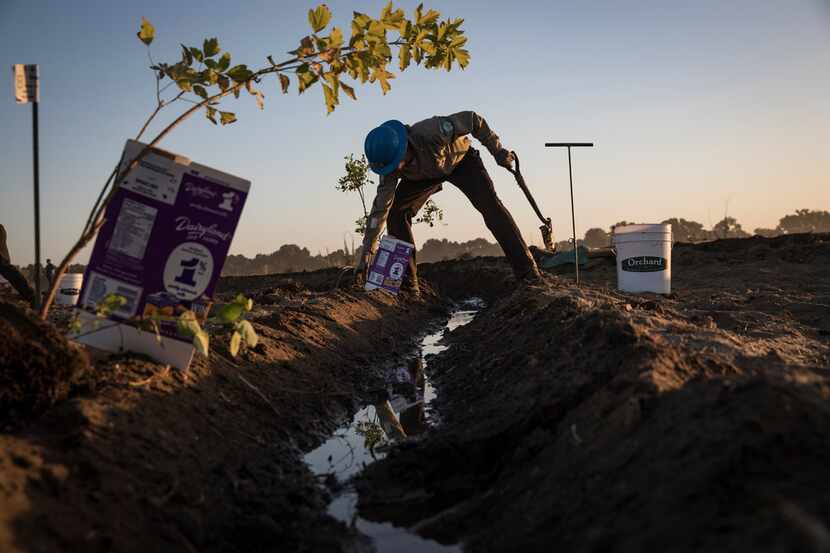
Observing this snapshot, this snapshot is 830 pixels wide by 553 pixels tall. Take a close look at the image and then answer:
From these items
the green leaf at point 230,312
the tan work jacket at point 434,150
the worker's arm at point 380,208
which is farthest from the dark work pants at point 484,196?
the green leaf at point 230,312

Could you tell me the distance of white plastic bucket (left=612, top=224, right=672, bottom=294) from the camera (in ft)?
25.8

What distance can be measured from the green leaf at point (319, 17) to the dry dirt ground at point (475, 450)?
200 centimetres

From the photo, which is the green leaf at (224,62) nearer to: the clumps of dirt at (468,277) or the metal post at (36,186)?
the metal post at (36,186)

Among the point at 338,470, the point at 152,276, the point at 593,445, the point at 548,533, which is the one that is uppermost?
the point at 152,276

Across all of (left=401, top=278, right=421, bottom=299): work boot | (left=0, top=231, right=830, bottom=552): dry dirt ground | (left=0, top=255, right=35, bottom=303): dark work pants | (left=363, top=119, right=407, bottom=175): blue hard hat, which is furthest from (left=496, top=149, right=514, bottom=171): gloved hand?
(left=0, top=255, right=35, bottom=303): dark work pants

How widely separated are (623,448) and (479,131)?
598 cm

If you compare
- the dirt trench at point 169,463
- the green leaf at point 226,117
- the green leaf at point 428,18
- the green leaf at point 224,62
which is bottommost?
the dirt trench at point 169,463

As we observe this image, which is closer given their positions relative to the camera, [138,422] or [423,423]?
[138,422]

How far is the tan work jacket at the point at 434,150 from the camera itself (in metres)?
7.25

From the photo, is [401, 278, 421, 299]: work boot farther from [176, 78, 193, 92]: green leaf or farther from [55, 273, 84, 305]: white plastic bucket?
[176, 78, 193, 92]: green leaf

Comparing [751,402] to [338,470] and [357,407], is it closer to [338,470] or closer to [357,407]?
[338,470]

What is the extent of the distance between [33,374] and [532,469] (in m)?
2.07

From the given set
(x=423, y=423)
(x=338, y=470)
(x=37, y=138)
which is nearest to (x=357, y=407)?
(x=423, y=423)

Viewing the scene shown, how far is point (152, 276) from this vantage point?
3160 mm
